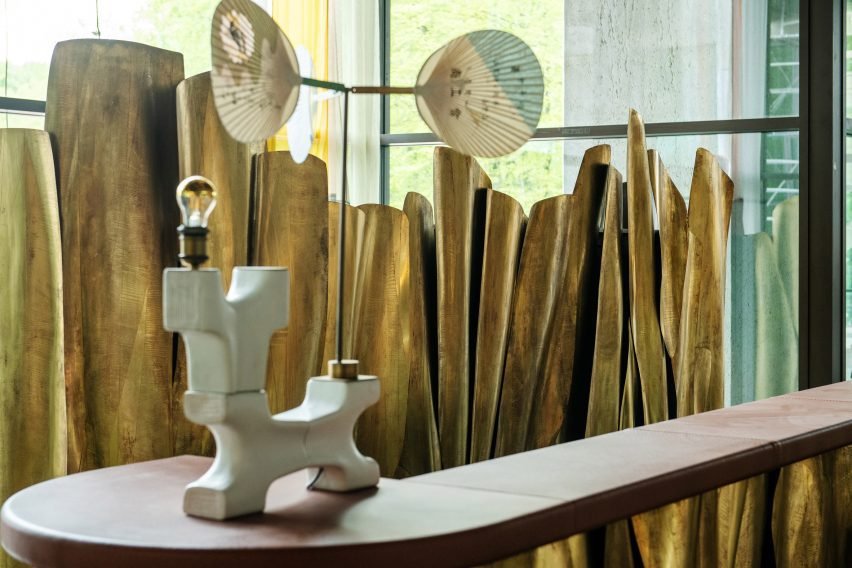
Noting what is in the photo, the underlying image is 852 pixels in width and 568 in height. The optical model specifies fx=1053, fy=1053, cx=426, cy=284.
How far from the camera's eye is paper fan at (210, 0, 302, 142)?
4.55 ft

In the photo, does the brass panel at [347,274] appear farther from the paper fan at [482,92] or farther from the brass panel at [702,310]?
the paper fan at [482,92]

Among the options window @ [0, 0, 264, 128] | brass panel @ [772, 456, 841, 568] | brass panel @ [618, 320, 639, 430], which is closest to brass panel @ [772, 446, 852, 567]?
brass panel @ [772, 456, 841, 568]

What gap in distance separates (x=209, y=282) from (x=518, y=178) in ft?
10.5

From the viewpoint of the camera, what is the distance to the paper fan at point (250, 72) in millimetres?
1388

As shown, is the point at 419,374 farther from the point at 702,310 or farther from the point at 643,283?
the point at 702,310

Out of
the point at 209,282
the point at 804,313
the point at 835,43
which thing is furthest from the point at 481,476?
the point at 835,43

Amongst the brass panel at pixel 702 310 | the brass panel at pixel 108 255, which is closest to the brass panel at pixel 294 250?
the brass panel at pixel 108 255

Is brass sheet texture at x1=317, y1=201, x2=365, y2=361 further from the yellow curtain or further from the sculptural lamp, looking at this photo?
the sculptural lamp

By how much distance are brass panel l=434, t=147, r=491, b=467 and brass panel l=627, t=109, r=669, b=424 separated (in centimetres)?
56

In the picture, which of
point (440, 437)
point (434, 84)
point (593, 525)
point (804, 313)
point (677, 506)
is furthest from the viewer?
point (804, 313)

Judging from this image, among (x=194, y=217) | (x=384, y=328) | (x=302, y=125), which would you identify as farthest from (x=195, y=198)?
(x=384, y=328)

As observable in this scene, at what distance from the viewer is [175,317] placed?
1.33 metres

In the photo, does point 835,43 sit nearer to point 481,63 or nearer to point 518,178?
point 518,178

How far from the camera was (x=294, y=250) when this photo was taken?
3.01 metres
